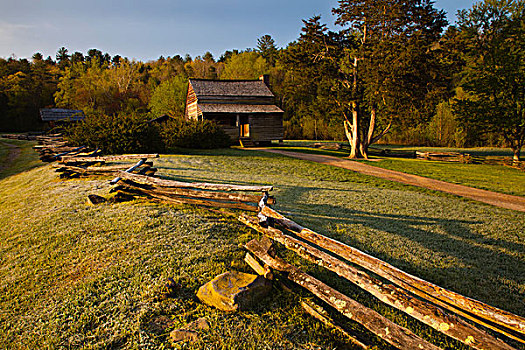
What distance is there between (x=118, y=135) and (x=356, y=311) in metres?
16.4

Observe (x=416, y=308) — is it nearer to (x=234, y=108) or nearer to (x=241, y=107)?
(x=234, y=108)

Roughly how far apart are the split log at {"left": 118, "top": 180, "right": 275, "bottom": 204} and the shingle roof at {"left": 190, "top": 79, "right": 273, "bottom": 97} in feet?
76.7

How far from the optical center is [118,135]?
1585 centimetres

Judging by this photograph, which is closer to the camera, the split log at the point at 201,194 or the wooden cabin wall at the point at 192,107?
the split log at the point at 201,194

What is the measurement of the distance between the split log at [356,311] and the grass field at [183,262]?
0.89 feet

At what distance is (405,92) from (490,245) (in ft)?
48.8

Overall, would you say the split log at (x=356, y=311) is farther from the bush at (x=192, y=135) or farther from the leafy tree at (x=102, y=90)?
the leafy tree at (x=102, y=90)

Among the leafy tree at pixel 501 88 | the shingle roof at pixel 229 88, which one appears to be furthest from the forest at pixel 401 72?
the shingle roof at pixel 229 88

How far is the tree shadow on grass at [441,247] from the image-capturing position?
4.06m

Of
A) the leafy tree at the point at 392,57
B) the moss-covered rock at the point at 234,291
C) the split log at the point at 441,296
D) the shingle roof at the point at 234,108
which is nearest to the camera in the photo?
the split log at the point at 441,296

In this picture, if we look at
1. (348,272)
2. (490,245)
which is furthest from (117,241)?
(490,245)

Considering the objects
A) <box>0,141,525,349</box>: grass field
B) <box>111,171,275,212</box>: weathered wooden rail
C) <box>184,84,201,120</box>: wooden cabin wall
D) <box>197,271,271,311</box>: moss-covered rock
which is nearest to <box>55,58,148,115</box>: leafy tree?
<box>184,84,201,120</box>: wooden cabin wall

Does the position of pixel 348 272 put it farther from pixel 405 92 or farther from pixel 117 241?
pixel 405 92

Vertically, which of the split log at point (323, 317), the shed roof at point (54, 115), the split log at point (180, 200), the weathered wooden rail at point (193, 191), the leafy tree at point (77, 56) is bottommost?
the split log at point (323, 317)
